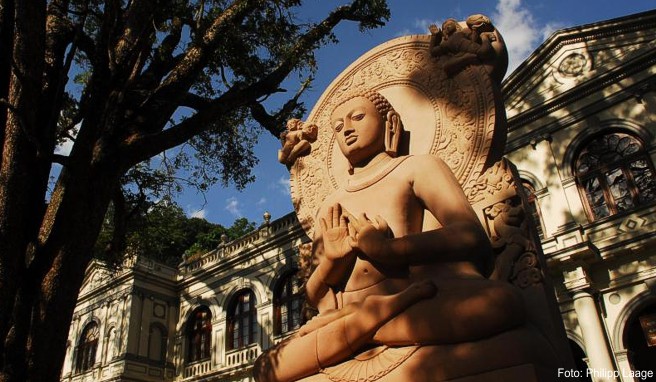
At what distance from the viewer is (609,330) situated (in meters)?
12.4

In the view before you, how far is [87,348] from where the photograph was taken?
22953mm

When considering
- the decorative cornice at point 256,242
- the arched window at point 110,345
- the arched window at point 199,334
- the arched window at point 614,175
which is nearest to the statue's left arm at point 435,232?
the arched window at point 614,175

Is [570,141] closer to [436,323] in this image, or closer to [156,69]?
[156,69]

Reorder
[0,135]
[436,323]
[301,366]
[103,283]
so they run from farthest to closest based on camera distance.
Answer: [103,283]
[0,135]
[301,366]
[436,323]

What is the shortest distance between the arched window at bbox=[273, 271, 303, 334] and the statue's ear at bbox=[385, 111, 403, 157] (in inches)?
601

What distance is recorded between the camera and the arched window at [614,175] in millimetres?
13281

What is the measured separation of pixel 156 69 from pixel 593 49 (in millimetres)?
13405

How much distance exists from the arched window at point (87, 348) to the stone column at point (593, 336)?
1909cm

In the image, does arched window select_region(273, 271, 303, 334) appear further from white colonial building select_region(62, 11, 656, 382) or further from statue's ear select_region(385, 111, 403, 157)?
statue's ear select_region(385, 111, 403, 157)

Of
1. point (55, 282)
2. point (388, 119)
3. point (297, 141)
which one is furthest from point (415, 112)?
point (55, 282)

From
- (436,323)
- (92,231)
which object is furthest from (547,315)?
(92,231)

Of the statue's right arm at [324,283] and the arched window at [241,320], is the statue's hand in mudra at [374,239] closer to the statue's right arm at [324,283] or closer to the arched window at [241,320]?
the statue's right arm at [324,283]

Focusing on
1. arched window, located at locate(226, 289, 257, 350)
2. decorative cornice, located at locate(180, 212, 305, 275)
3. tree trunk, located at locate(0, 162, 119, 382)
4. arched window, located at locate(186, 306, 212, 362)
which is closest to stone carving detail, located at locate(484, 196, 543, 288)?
tree trunk, located at locate(0, 162, 119, 382)

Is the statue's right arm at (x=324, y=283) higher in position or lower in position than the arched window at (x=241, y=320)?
lower
